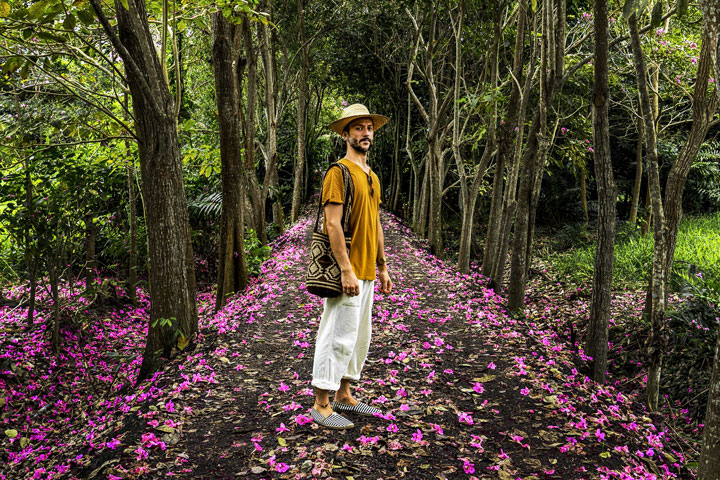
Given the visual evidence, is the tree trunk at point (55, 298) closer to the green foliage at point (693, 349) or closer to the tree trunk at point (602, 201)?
the tree trunk at point (602, 201)

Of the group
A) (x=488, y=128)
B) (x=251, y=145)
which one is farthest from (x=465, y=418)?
(x=251, y=145)

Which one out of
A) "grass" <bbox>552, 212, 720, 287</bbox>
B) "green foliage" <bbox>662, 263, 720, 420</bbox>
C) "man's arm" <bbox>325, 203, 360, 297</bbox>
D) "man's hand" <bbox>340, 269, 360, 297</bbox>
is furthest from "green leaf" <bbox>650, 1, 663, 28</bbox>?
"grass" <bbox>552, 212, 720, 287</bbox>

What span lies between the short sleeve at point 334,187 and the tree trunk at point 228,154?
4238 millimetres

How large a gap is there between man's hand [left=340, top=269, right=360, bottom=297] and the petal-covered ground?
1.09m

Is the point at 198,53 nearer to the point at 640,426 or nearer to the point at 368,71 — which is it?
the point at 368,71

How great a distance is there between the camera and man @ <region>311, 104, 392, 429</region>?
3.25 m

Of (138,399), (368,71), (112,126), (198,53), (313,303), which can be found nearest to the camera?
(138,399)

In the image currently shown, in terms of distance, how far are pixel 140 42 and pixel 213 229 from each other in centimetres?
698

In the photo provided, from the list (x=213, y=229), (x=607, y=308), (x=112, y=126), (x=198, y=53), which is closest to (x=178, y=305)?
(x=112, y=126)

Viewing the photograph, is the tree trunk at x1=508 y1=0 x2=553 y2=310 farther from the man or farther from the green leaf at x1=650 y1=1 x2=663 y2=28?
the man

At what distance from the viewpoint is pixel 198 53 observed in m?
16.0

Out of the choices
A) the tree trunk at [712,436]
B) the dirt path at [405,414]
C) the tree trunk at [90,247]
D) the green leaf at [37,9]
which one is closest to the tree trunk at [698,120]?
the dirt path at [405,414]

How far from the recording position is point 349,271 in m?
3.20

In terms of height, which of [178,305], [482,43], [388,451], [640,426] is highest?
[482,43]
